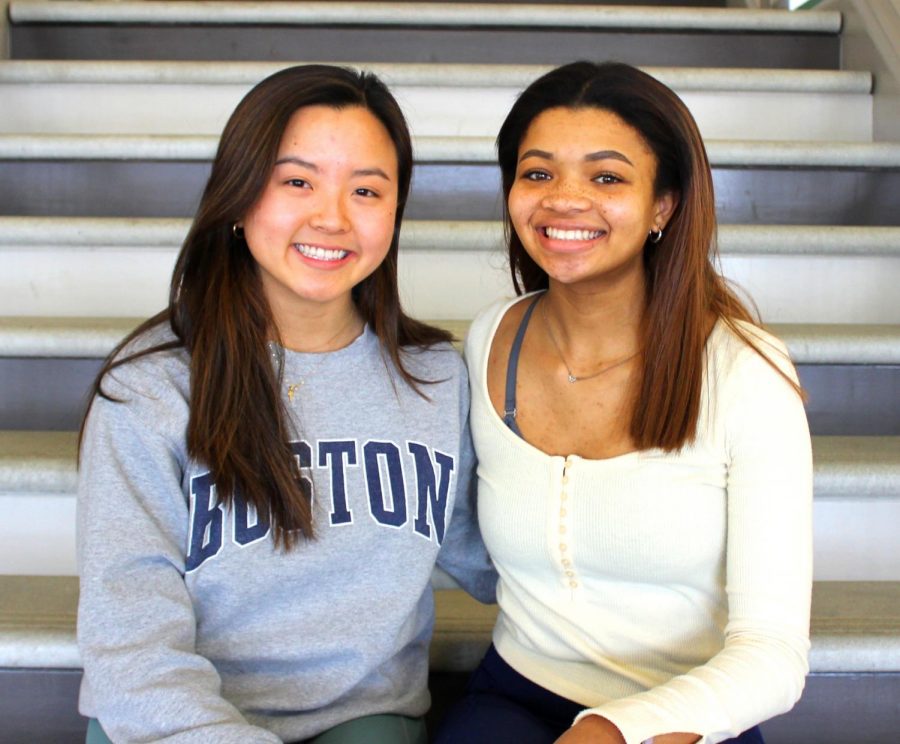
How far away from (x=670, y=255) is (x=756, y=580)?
0.39m

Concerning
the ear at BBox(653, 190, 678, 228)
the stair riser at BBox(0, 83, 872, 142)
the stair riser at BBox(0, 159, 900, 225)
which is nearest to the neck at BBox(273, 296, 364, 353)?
the ear at BBox(653, 190, 678, 228)

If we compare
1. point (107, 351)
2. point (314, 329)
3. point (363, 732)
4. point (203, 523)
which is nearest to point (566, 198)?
point (314, 329)

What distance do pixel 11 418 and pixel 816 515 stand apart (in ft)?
4.32

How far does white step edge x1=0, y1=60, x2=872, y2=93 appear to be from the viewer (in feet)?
7.31

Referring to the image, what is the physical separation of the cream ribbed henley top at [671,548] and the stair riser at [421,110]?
120 cm

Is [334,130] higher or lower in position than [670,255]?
higher

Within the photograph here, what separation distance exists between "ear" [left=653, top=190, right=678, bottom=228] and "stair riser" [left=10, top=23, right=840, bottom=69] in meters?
1.39

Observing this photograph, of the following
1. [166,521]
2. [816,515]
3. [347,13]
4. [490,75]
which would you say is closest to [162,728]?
[166,521]

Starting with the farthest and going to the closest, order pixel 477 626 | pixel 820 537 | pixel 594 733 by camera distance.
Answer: pixel 820 537, pixel 477 626, pixel 594 733

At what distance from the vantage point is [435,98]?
2.25 metres

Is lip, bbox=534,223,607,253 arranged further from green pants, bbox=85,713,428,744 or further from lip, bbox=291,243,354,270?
green pants, bbox=85,713,428,744

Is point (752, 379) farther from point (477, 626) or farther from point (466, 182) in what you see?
point (466, 182)

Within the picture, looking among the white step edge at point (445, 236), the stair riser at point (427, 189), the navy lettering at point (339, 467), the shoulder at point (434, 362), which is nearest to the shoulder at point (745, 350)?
the shoulder at point (434, 362)

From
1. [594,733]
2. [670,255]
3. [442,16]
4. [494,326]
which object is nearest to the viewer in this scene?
[594,733]
